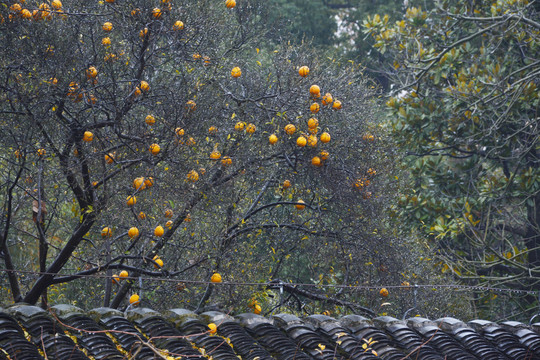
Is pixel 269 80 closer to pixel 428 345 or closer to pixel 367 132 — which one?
pixel 367 132

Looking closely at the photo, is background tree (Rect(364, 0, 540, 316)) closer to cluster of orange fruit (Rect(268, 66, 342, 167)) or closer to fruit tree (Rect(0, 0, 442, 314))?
fruit tree (Rect(0, 0, 442, 314))

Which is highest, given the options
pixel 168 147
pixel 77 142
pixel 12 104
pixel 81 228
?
pixel 12 104

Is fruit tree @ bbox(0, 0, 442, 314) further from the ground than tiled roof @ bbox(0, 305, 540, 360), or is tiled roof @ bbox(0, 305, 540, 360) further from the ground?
fruit tree @ bbox(0, 0, 442, 314)

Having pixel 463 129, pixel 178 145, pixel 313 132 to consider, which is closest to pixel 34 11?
pixel 178 145

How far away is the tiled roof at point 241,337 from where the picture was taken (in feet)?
9.88

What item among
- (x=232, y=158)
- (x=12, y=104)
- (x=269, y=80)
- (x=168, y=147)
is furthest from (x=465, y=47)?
(x=12, y=104)

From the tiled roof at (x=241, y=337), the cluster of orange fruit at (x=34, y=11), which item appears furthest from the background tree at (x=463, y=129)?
the cluster of orange fruit at (x=34, y=11)

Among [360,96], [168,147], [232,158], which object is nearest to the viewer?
[168,147]

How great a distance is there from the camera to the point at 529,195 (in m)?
9.04

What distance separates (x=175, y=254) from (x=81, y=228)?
142 cm

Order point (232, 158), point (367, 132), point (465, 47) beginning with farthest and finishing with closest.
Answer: point (465, 47), point (367, 132), point (232, 158)

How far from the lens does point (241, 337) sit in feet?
11.6

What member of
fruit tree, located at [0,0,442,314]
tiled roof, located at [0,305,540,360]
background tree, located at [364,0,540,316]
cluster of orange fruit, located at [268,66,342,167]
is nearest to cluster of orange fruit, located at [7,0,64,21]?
fruit tree, located at [0,0,442,314]

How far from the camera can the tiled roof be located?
119 inches
